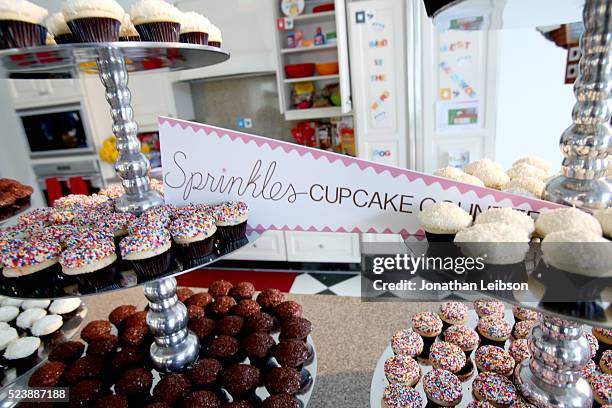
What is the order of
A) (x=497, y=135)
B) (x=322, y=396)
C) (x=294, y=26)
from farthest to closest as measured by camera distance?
(x=294, y=26)
(x=497, y=135)
(x=322, y=396)

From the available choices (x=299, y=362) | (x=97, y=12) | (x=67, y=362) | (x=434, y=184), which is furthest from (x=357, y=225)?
(x=67, y=362)

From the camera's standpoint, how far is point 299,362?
0.99m

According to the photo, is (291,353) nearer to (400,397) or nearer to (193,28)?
(400,397)

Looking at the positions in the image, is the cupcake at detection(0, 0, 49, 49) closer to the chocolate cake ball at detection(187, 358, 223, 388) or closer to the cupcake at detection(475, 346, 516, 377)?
→ the chocolate cake ball at detection(187, 358, 223, 388)

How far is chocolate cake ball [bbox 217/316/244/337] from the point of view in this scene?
1.13 m

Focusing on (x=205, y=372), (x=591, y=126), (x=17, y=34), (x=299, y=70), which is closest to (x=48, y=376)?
(x=205, y=372)

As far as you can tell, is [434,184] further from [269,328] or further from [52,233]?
[52,233]

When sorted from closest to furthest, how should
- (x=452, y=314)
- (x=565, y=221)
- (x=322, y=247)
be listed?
(x=565, y=221), (x=452, y=314), (x=322, y=247)

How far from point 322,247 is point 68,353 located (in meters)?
2.38

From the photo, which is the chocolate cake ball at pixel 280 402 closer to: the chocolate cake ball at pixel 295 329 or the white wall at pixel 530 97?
the chocolate cake ball at pixel 295 329

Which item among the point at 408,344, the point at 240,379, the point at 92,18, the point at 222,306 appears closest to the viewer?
the point at 92,18

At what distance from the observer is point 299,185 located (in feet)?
2.81

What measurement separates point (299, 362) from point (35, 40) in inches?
39.0

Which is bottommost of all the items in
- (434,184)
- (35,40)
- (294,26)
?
(434,184)
